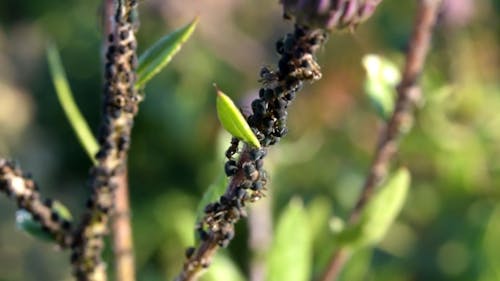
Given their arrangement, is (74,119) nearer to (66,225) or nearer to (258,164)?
(66,225)

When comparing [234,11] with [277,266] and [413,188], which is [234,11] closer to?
[413,188]

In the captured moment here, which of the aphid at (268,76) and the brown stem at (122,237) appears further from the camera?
the brown stem at (122,237)

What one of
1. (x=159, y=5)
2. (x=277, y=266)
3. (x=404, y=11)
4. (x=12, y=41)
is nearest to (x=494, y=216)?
(x=277, y=266)

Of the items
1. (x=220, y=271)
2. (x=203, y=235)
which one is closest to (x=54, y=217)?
(x=203, y=235)

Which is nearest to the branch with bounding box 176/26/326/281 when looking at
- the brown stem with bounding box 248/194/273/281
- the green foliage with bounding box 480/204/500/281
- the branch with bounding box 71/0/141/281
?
the branch with bounding box 71/0/141/281

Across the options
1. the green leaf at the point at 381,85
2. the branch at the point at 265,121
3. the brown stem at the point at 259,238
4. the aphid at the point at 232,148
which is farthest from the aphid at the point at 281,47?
the brown stem at the point at 259,238

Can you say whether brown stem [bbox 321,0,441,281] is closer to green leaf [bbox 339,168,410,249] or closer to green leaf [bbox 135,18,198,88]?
green leaf [bbox 339,168,410,249]

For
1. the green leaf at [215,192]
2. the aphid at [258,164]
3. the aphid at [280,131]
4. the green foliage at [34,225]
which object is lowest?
the aphid at [280,131]

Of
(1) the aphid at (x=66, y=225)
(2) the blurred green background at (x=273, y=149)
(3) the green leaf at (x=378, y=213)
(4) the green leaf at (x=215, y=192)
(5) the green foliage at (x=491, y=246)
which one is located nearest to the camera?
(4) the green leaf at (x=215, y=192)

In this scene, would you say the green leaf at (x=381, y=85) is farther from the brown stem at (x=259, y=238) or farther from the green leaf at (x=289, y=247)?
the brown stem at (x=259, y=238)
